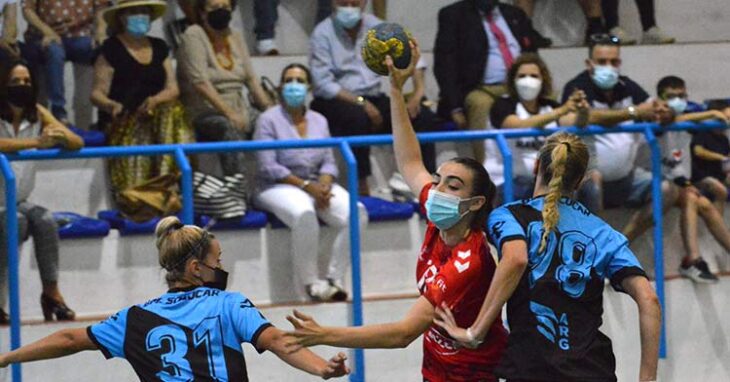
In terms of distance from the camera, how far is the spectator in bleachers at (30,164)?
273 inches

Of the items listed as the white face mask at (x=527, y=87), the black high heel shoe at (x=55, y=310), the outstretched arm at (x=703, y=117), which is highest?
the white face mask at (x=527, y=87)

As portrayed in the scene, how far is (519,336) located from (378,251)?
309 cm

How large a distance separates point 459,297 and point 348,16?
4392 mm

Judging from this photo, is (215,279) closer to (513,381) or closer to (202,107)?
(513,381)

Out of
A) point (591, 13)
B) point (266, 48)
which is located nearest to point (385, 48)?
point (266, 48)

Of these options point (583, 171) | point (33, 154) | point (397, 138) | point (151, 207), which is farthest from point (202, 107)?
point (583, 171)

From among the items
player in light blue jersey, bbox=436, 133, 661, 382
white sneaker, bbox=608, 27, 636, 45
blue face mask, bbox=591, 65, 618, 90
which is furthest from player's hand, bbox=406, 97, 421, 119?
player in light blue jersey, bbox=436, 133, 661, 382

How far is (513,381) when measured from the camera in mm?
4559

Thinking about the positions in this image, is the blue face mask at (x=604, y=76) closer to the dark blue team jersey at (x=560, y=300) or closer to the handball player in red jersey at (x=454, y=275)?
the handball player in red jersey at (x=454, y=275)

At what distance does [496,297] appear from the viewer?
448 centimetres

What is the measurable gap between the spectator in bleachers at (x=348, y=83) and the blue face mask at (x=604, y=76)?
1.03 meters

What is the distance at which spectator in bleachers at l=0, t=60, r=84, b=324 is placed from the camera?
6938mm

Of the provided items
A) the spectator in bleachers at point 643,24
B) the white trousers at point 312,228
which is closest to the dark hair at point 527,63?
the white trousers at point 312,228

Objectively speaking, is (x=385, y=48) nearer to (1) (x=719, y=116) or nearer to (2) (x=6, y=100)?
(2) (x=6, y=100)
